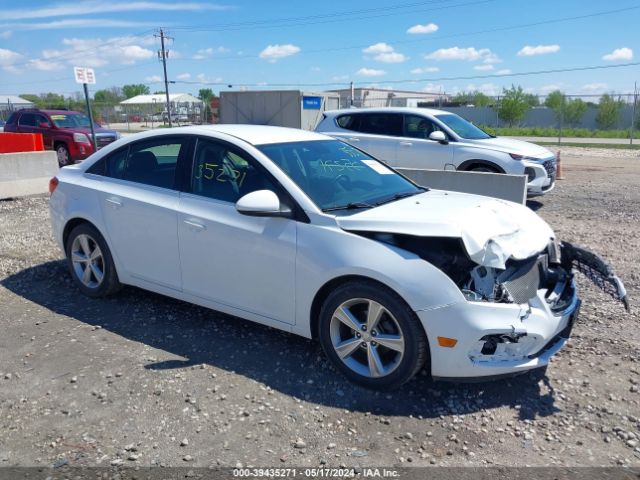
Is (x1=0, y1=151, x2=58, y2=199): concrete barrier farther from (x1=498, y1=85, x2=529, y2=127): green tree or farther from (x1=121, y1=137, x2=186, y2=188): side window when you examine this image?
(x1=498, y1=85, x2=529, y2=127): green tree

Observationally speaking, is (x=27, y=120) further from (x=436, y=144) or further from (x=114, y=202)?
(x=114, y=202)

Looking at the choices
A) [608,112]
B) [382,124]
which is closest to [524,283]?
[382,124]

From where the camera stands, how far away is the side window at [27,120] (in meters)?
17.1

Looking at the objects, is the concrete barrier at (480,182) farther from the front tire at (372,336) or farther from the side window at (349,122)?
the front tire at (372,336)

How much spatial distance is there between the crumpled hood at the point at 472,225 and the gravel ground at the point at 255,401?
0.93 meters

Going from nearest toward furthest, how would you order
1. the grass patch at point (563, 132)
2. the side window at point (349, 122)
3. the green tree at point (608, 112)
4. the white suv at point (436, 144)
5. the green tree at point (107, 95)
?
the white suv at point (436, 144) → the side window at point (349, 122) → the grass patch at point (563, 132) → the green tree at point (608, 112) → the green tree at point (107, 95)

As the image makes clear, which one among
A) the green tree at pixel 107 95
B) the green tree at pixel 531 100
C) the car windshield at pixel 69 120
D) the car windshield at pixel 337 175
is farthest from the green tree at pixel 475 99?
the green tree at pixel 107 95

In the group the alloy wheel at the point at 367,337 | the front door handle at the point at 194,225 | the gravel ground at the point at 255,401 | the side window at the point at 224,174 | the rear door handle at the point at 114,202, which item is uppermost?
the side window at the point at 224,174

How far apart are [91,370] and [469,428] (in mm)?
2633

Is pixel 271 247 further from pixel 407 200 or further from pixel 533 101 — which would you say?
pixel 533 101

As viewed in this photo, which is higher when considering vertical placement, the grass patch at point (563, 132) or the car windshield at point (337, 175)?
the car windshield at point (337, 175)

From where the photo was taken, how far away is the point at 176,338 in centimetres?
439

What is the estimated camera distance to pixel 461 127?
10.4 m

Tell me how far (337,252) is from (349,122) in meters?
8.00
